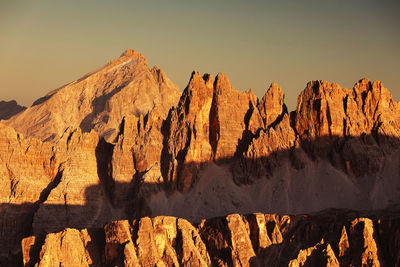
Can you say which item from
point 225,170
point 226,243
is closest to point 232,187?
point 225,170

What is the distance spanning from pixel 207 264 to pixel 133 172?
34614mm

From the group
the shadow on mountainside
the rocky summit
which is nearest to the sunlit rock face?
the rocky summit

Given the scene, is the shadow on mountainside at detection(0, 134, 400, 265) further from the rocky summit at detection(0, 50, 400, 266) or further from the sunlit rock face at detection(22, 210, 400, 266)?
the sunlit rock face at detection(22, 210, 400, 266)

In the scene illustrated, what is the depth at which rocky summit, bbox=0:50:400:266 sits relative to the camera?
128 metres

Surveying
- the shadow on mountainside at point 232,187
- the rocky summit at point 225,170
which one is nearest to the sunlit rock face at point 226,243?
the rocky summit at point 225,170

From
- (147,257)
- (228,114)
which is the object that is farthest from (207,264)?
(228,114)

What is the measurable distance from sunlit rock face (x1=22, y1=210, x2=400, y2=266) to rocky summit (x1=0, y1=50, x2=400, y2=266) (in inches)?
10.7

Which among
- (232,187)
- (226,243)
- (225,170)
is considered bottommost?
(226,243)

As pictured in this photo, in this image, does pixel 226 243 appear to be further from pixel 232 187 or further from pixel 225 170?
pixel 225 170

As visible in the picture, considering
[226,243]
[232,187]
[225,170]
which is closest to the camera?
[226,243]

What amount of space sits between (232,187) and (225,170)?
3.24 m

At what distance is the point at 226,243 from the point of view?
12038 centimetres

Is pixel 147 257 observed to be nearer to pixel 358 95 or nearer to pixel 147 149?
pixel 147 149

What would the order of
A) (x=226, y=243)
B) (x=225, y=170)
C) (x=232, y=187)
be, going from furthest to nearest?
(x=225, y=170) → (x=232, y=187) → (x=226, y=243)
